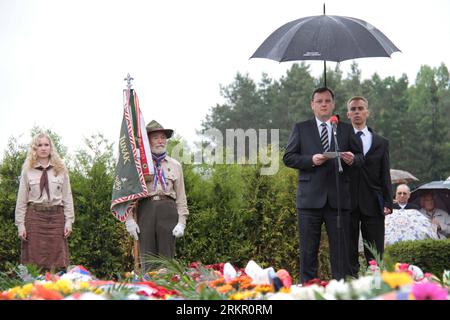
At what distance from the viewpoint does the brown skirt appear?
8852 millimetres

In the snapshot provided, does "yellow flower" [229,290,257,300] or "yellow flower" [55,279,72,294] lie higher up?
"yellow flower" [55,279,72,294]

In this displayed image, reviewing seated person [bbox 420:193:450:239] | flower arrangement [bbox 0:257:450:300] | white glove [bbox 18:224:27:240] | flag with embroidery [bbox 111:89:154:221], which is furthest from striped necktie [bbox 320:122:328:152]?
seated person [bbox 420:193:450:239]

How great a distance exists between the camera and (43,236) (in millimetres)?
8859

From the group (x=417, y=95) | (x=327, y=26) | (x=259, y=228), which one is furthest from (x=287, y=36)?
(x=417, y=95)

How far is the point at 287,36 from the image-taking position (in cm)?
743

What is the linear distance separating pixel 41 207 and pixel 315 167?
3255 millimetres

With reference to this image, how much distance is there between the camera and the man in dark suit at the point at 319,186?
23.1ft

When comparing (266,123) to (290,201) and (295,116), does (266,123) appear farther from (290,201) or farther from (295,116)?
(290,201)

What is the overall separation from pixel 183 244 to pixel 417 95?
6218 cm

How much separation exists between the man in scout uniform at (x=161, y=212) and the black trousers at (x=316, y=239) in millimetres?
1501

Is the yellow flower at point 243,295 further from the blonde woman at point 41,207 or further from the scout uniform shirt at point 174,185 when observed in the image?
the blonde woman at point 41,207

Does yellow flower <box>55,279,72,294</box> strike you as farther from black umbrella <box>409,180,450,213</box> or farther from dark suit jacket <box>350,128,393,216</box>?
black umbrella <box>409,180,450,213</box>

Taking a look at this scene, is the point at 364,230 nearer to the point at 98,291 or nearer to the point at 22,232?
the point at 22,232

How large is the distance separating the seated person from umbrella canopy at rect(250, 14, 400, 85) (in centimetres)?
439
